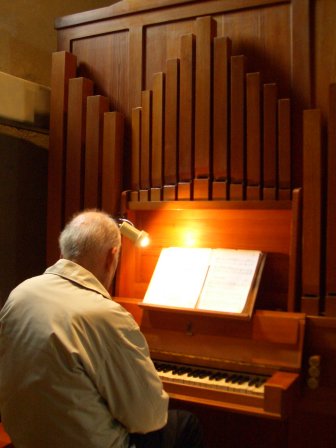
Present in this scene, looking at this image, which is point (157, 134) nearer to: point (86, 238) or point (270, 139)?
point (270, 139)

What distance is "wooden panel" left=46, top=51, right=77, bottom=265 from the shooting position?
3924mm

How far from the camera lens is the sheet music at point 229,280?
10.2 feet

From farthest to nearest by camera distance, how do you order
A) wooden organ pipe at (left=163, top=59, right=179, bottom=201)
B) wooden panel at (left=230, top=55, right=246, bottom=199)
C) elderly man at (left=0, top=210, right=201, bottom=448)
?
wooden organ pipe at (left=163, top=59, right=179, bottom=201) → wooden panel at (left=230, top=55, right=246, bottom=199) → elderly man at (left=0, top=210, right=201, bottom=448)

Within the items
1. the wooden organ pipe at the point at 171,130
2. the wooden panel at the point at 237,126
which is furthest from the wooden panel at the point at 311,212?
the wooden organ pipe at the point at 171,130

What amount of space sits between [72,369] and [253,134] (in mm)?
1854

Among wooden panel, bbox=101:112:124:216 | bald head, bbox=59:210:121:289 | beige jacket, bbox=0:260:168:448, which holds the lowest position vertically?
beige jacket, bbox=0:260:168:448

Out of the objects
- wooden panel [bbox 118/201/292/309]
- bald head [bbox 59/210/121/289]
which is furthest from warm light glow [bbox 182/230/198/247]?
bald head [bbox 59/210/121/289]

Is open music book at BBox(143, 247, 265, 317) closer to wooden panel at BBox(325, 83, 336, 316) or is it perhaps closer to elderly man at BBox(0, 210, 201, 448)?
wooden panel at BBox(325, 83, 336, 316)

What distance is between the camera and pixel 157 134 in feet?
11.9

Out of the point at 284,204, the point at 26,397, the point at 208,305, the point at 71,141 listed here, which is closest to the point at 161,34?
the point at 71,141

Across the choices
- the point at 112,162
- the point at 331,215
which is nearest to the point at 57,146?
the point at 112,162

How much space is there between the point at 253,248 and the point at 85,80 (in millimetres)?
1691

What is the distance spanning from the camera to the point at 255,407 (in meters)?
2.71

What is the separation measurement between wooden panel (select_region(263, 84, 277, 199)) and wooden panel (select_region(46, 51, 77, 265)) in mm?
1497
